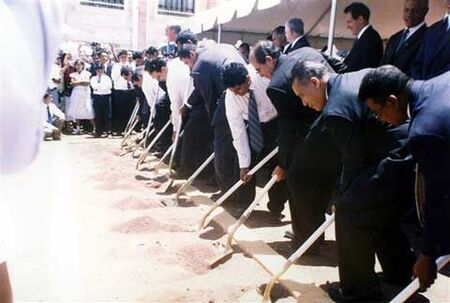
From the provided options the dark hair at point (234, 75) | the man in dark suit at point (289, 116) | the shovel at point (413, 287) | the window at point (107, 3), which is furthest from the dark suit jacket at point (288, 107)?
the window at point (107, 3)

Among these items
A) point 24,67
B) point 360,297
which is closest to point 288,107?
Answer: point 360,297

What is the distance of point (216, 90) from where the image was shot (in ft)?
20.2

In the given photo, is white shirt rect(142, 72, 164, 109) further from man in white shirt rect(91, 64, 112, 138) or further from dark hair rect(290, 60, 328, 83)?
dark hair rect(290, 60, 328, 83)

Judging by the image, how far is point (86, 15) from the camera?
21062mm

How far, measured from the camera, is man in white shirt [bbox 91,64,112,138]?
12477 mm

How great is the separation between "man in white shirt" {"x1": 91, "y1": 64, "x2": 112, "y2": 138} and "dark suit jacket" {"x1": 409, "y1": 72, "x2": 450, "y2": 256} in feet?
36.0

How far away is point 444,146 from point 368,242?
1073 millimetres

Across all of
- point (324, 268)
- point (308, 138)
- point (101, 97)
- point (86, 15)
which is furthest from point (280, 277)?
point (86, 15)

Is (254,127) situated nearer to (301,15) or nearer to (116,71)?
(301,15)

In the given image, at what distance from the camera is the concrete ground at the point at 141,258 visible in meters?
3.35

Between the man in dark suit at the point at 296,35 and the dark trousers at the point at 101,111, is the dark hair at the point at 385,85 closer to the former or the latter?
the man in dark suit at the point at 296,35

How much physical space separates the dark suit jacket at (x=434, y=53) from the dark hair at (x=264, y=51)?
1.21 meters

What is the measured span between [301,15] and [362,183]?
22.8ft

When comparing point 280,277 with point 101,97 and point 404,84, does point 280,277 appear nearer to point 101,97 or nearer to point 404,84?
point 404,84
